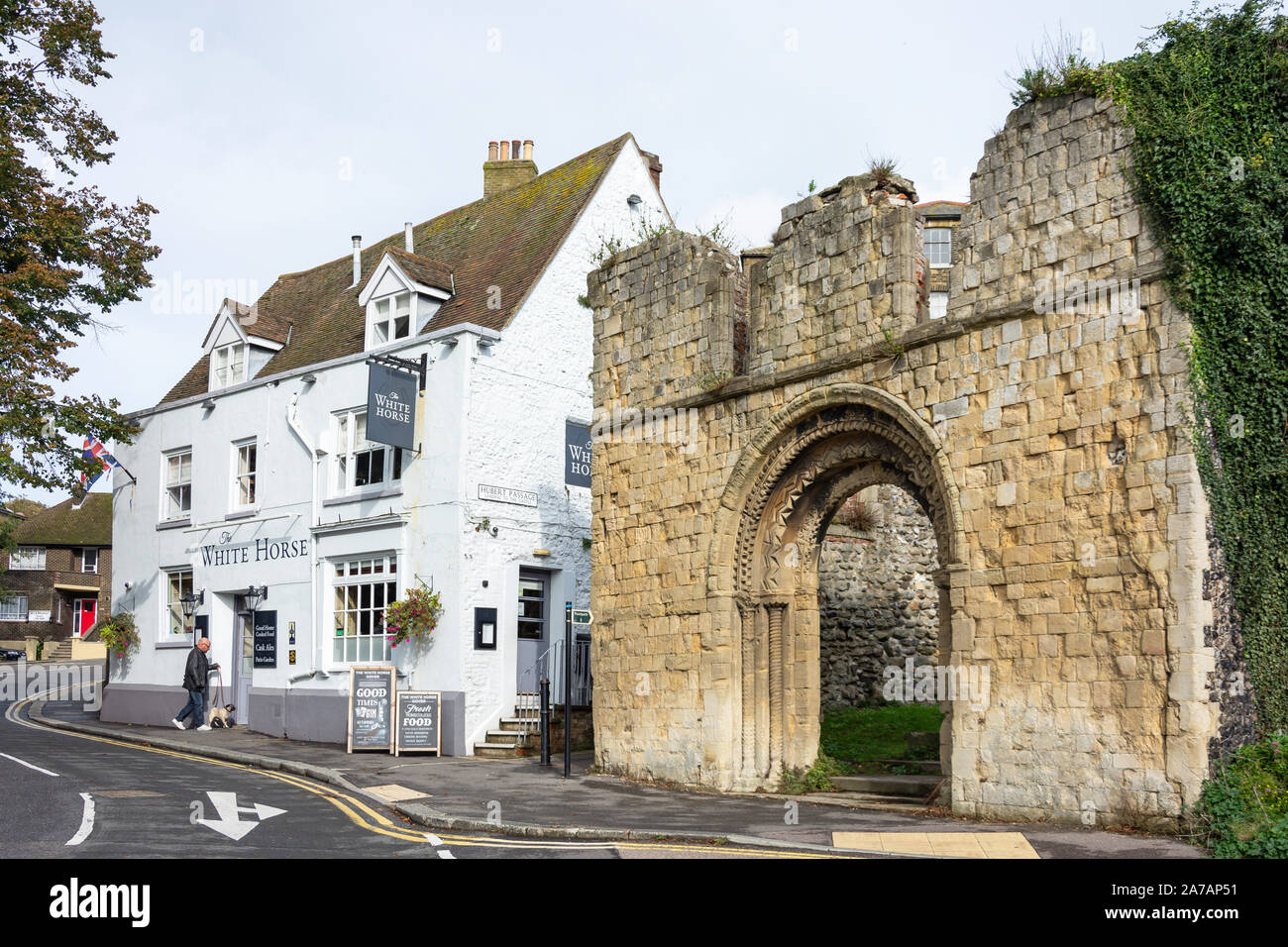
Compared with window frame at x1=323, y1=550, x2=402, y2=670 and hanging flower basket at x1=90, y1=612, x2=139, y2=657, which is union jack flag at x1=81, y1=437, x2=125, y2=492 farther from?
window frame at x1=323, y1=550, x2=402, y2=670

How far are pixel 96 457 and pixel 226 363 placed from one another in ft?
10.5

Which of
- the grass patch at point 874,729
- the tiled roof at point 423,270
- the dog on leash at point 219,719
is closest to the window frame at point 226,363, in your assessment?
the tiled roof at point 423,270

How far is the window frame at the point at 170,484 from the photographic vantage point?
24.2 m

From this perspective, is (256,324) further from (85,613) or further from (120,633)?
(85,613)

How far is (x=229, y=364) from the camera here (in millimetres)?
24578

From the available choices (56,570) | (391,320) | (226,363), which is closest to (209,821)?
(391,320)

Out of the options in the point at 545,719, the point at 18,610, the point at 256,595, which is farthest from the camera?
the point at 18,610

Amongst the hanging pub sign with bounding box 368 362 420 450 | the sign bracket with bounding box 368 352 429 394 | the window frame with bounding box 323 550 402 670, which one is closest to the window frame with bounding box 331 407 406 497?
the hanging pub sign with bounding box 368 362 420 450

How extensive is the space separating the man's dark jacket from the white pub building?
0.89m

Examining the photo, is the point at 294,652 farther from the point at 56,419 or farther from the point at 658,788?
the point at 658,788

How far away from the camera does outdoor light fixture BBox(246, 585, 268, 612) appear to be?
21.7 metres

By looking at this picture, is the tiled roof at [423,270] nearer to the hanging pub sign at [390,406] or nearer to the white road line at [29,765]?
the hanging pub sign at [390,406]

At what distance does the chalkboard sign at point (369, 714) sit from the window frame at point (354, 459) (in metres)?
3.42

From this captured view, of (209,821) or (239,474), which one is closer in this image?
(209,821)
